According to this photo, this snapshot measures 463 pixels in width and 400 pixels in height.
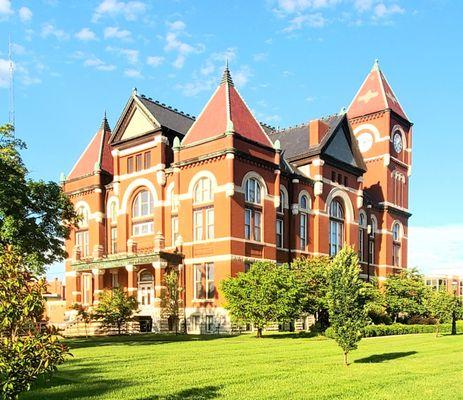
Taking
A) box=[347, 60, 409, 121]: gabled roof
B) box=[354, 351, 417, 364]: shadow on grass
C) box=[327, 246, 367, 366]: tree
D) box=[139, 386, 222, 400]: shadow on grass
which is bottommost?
box=[354, 351, 417, 364]: shadow on grass

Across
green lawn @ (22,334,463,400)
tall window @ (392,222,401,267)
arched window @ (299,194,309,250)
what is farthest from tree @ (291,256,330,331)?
tall window @ (392,222,401,267)

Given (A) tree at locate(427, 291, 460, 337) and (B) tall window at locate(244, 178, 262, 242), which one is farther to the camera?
(B) tall window at locate(244, 178, 262, 242)

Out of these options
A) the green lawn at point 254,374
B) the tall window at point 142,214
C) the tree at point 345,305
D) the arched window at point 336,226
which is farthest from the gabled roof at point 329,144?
the tree at point 345,305

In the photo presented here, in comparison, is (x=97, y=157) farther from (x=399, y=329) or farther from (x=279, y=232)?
(x=399, y=329)

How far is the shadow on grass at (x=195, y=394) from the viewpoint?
39.8ft

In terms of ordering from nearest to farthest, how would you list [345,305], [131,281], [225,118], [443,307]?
[345,305], [443,307], [225,118], [131,281]

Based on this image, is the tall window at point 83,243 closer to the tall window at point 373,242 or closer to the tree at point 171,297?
the tree at point 171,297

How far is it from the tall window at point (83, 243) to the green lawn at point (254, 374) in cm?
2581

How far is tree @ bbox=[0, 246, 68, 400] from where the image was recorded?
8523 millimetres

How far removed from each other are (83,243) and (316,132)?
23150 mm

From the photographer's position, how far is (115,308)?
34469 mm

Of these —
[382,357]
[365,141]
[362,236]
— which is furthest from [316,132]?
[382,357]

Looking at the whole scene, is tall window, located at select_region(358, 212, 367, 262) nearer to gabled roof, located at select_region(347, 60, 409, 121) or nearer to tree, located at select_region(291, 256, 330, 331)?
gabled roof, located at select_region(347, 60, 409, 121)

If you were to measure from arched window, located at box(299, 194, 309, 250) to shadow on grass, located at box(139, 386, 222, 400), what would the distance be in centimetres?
3096
